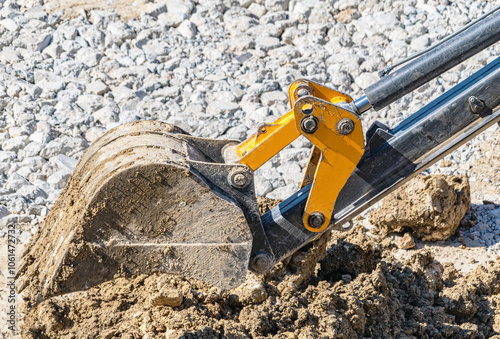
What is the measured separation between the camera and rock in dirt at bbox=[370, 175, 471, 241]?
5516 millimetres

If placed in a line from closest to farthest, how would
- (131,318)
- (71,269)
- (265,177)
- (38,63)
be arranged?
(71,269)
(131,318)
(265,177)
(38,63)

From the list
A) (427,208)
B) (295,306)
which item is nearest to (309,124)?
(295,306)

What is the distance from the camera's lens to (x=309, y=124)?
11.3ft

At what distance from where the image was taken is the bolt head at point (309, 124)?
3.43 meters

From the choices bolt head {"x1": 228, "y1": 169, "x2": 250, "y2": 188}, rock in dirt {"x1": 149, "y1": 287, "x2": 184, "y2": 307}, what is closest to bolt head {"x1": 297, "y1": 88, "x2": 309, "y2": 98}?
bolt head {"x1": 228, "y1": 169, "x2": 250, "y2": 188}

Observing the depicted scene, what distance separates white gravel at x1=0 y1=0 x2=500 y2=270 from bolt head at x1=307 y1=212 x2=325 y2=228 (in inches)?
91.8

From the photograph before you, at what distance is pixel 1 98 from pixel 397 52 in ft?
14.2

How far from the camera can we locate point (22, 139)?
21.0 feet

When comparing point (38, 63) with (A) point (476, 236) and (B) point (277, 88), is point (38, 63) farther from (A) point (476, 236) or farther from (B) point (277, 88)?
(A) point (476, 236)

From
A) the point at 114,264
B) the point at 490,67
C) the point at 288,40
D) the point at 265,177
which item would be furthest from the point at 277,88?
the point at 114,264

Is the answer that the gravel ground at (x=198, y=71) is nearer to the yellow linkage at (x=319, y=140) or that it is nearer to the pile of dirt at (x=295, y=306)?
the pile of dirt at (x=295, y=306)

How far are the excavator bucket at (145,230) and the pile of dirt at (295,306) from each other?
559 millimetres

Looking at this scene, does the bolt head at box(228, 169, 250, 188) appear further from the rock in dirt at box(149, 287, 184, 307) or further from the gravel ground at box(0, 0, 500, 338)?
the gravel ground at box(0, 0, 500, 338)

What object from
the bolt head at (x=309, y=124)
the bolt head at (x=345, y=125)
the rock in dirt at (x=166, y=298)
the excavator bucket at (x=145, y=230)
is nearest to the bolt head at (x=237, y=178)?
the excavator bucket at (x=145, y=230)
